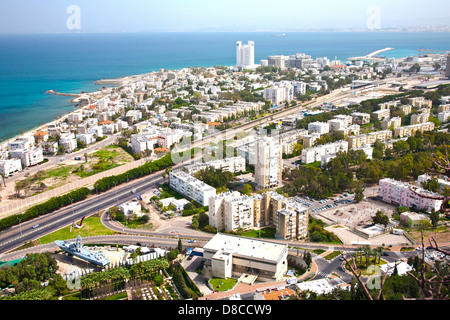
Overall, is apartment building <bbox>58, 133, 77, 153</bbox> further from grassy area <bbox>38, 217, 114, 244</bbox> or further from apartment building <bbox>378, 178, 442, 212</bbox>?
apartment building <bbox>378, 178, 442, 212</bbox>

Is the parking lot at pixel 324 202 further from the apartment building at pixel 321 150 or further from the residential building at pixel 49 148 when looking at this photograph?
the residential building at pixel 49 148

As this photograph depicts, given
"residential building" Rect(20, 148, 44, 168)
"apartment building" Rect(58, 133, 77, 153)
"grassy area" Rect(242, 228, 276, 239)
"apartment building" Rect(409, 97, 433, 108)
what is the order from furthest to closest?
"apartment building" Rect(409, 97, 433, 108)
"apartment building" Rect(58, 133, 77, 153)
"residential building" Rect(20, 148, 44, 168)
"grassy area" Rect(242, 228, 276, 239)

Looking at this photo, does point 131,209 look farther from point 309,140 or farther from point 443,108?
point 443,108

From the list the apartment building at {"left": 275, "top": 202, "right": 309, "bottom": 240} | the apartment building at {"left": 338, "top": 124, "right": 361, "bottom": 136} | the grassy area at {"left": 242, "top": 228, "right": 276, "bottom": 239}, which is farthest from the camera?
the apartment building at {"left": 338, "top": 124, "right": 361, "bottom": 136}

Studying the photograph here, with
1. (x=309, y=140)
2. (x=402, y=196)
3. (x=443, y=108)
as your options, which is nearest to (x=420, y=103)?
(x=443, y=108)

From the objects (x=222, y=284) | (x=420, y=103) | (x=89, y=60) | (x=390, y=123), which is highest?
(x=89, y=60)

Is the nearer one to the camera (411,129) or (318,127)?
(411,129)

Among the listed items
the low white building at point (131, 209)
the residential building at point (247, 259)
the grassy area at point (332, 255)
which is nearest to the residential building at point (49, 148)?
the low white building at point (131, 209)

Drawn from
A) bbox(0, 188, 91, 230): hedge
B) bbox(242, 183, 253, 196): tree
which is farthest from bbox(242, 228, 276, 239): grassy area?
bbox(0, 188, 91, 230): hedge
